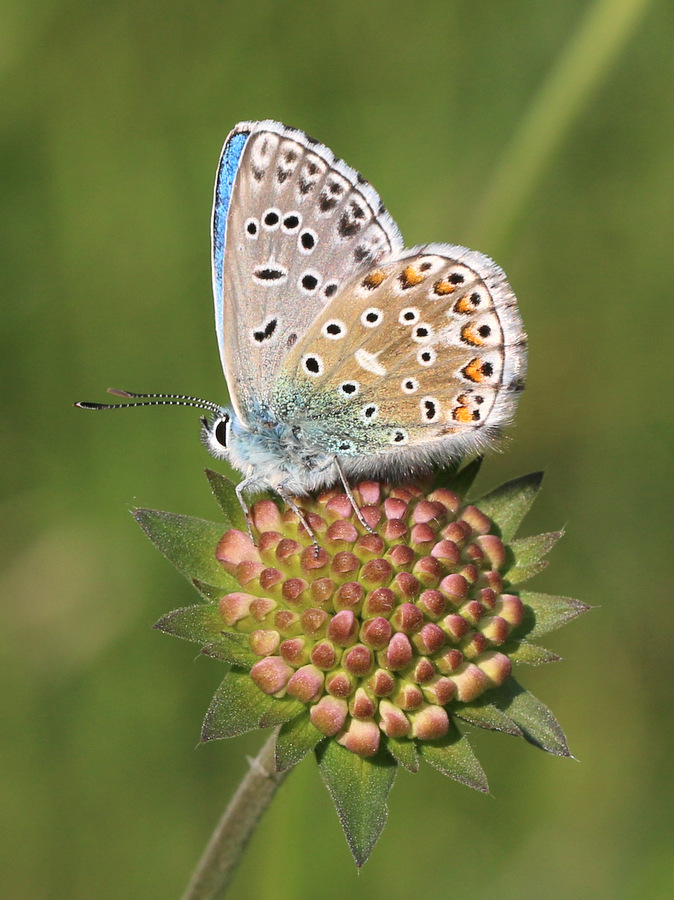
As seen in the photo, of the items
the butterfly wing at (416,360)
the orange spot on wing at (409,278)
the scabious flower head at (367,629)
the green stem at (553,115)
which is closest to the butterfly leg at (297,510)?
the scabious flower head at (367,629)

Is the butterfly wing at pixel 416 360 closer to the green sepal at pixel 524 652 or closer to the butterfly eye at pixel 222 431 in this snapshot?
the butterfly eye at pixel 222 431

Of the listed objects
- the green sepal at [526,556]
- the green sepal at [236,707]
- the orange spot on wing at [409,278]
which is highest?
the orange spot on wing at [409,278]

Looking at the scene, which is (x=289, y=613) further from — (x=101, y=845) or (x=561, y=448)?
(x=561, y=448)

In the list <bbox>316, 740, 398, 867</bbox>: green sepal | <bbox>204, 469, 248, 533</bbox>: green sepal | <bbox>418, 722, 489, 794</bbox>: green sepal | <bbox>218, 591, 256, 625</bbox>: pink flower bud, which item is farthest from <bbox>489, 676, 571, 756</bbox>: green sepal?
<bbox>204, 469, 248, 533</bbox>: green sepal

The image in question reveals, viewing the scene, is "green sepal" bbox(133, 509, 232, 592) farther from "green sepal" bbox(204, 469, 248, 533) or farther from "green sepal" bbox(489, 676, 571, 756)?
"green sepal" bbox(489, 676, 571, 756)

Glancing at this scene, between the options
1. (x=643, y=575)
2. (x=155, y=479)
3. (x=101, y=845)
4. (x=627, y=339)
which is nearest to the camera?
(x=101, y=845)

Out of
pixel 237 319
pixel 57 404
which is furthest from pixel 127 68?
pixel 237 319

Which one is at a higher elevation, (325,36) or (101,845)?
(325,36)
